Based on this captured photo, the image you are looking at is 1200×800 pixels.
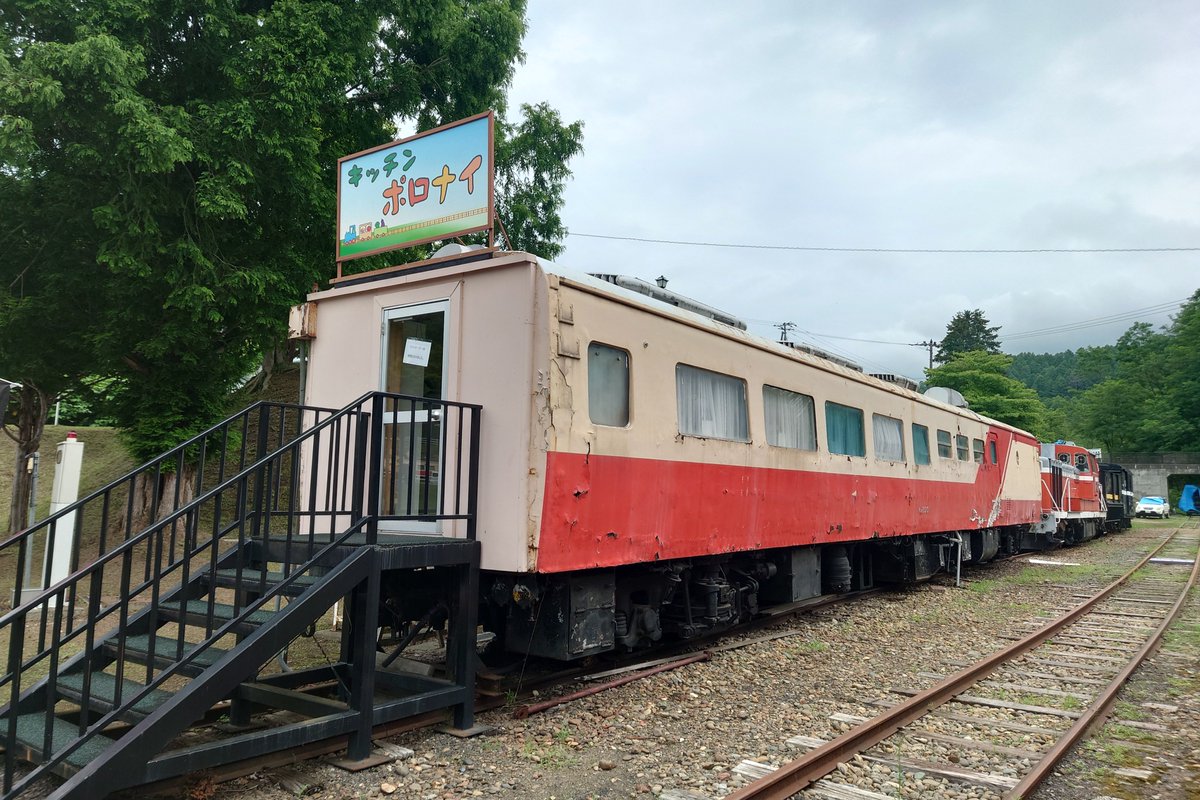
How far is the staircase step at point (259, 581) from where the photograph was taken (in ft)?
14.9

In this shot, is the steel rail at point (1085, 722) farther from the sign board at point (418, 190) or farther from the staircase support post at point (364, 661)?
the sign board at point (418, 190)

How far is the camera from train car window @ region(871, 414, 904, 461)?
10328 mm

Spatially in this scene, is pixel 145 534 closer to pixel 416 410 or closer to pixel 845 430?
pixel 416 410

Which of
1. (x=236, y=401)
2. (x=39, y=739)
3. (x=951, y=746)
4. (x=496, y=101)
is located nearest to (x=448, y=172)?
(x=39, y=739)

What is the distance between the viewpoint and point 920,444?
11875 mm

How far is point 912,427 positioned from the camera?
457 inches

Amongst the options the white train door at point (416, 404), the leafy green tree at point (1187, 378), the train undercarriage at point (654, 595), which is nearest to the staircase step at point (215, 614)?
the white train door at point (416, 404)

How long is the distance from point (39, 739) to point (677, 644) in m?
5.01

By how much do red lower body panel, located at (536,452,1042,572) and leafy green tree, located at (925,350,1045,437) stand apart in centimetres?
3699

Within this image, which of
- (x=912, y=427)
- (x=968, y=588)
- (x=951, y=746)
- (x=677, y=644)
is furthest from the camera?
(x=968, y=588)

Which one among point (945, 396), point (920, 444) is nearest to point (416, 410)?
point (920, 444)

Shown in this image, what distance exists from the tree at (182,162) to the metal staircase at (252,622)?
210 inches

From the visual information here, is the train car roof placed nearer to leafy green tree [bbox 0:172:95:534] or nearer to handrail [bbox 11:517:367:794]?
handrail [bbox 11:517:367:794]

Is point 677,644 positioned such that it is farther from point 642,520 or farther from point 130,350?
point 130,350
